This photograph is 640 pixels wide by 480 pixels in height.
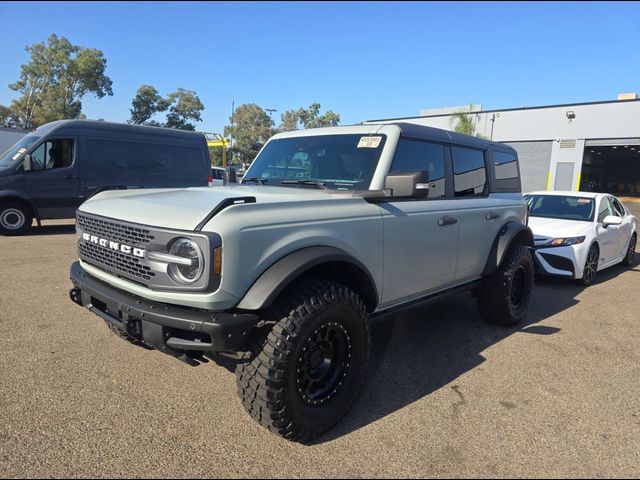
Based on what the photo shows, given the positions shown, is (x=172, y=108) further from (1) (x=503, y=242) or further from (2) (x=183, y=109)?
(1) (x=503, y=242)

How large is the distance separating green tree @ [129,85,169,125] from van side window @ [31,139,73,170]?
40.1 metres

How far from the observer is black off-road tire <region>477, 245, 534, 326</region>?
4586 millimetres

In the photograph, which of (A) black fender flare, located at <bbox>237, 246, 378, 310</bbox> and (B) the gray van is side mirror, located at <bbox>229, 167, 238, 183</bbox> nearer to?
(A) black fender flare, located at <bbox>237, 246, 378, 310</bbox>

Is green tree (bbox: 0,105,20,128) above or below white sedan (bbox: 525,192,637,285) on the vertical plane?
above

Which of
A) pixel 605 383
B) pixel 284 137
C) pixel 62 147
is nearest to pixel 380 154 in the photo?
pixel 284 137

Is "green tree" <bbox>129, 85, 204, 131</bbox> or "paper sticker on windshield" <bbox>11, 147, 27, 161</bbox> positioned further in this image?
"green tree" <bbox>129, 85, 204, 131</bbox>

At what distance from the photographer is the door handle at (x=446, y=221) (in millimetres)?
3754

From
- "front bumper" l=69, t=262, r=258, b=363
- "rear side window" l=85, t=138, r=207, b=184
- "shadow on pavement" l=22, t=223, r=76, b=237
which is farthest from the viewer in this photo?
"rear side window" l=85, t=138, r=207, b=184

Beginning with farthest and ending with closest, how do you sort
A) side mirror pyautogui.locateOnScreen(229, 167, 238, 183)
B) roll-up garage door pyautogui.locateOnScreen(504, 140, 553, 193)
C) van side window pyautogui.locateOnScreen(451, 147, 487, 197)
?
1. roll-up garage door pyautogui.locateOnScreen(504, 140, 553, 193)
2. side mirror pyautogui.locateOnScreen(229, 167, 238, 183)
3. van side window pyautogui.locateOnScreen(451, 147, 487, 197)

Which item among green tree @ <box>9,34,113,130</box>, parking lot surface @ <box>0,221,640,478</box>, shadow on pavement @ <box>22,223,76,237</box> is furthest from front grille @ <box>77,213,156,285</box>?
green tree @ <box>9,34,113,130</box>

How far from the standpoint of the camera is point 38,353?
3.72 meters

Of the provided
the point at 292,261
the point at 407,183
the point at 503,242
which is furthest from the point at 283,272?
the point at 503,242

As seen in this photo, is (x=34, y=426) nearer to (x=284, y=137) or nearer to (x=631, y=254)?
(x=284, y=137)

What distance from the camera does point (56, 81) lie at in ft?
144
